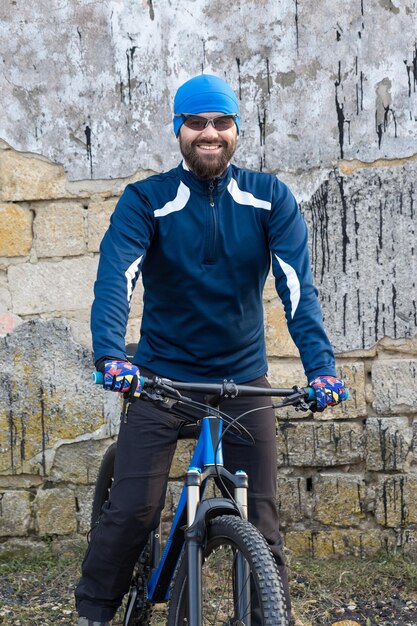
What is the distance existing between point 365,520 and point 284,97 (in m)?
2.01

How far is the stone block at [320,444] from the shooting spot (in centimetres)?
432

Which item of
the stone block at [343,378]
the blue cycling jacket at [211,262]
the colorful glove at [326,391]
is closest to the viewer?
the colorful glove at [326,391]

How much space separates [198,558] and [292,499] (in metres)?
1.81

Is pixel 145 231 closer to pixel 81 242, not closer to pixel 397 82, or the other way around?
pixel 81 242

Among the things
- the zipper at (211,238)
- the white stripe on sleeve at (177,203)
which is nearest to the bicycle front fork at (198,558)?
the zipper at (211,238)

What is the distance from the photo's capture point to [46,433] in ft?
14.2

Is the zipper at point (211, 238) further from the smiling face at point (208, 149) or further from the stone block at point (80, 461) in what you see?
the stone block at point (80, 461)

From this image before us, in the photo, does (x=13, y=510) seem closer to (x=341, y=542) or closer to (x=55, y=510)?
(x=55, y=510)

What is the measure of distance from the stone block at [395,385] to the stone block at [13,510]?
172 cm

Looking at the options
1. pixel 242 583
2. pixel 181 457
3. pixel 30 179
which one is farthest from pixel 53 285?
pixel 242 583

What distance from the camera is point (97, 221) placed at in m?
4.27

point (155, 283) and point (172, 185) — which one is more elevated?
point (172, 185)

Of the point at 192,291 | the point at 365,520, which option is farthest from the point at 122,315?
the point at 365,520

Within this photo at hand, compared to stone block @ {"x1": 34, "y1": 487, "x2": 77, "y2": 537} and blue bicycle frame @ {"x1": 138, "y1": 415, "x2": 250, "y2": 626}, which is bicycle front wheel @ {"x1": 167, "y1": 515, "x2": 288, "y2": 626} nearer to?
blue bicycle frame @ {"x1": 138, "y1": 415, "x2": 250, "y2": 626}
